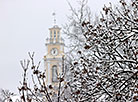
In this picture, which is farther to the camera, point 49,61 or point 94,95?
point 49,61

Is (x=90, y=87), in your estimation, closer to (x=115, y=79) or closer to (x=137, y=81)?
(x=115, y=79)

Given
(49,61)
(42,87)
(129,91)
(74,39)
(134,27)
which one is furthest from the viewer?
(49,61)

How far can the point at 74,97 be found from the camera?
6.43m

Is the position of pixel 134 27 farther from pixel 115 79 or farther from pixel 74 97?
pixel 74 97

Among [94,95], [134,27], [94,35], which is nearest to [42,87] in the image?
[94,95]

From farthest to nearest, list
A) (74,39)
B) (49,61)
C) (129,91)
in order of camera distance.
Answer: (49,61) → (74,39) → (129,91)

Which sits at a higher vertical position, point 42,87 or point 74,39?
point 74,39

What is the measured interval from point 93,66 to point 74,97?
1.93 feet

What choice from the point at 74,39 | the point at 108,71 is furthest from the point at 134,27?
the point at 74,39

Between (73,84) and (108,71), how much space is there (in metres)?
0.72

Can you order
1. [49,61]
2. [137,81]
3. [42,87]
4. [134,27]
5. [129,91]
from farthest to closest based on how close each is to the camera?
[49,61] < [134,27] < [129,91] < [137,81] < [42,87]

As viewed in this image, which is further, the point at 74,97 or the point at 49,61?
the point at 49,61

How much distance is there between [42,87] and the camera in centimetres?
501

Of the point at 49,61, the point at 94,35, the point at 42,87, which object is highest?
the point at 49,61
